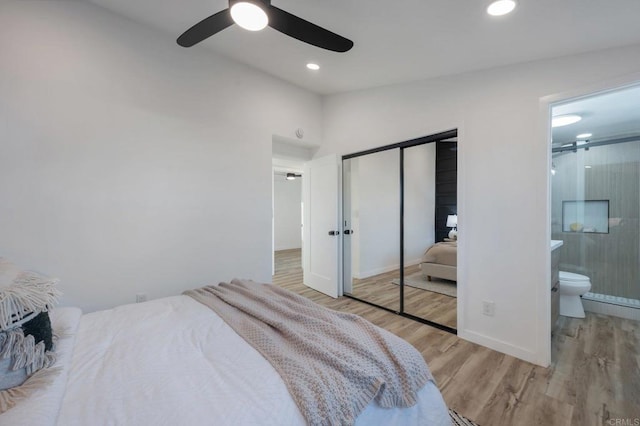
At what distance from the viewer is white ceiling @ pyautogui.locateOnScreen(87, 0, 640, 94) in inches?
63.9

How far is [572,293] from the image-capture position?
2.89m

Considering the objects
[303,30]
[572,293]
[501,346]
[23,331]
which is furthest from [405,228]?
[23,331]

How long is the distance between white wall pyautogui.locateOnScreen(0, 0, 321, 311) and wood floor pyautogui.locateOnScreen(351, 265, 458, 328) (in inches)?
66.1

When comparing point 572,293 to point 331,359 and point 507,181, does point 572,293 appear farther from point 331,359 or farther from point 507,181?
point 331,359

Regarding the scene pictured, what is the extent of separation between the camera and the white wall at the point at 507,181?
2051 mm

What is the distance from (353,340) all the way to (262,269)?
2150 mm

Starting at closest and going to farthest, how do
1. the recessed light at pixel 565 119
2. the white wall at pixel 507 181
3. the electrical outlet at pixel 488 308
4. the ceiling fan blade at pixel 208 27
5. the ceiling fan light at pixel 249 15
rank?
1. the ceiling fan light at pixel 249 15
2. the ceiling fan blade at pixel 208 27
3. the white wall at pixel 507 181
4. the electrical outlet at pixel 488 308
5. the recessed light at pixel 565 119

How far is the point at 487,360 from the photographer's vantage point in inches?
85.1

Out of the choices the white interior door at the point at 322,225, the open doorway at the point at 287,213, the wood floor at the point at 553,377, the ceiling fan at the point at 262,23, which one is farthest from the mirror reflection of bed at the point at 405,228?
the open doorway at the point at 287,213

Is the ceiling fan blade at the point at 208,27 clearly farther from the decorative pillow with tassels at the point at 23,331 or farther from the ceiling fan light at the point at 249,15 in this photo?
the decorative pillow with tassels at the point at 23,331

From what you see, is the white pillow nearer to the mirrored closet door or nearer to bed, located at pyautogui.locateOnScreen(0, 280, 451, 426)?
bed, located at pyautogui.locateOnScreen(0, 280, 451, 426)

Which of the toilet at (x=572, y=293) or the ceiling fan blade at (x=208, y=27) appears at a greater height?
the ceiling fan blade at (x=208, y=27)

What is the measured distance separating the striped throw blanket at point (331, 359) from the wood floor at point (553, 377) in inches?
37.0

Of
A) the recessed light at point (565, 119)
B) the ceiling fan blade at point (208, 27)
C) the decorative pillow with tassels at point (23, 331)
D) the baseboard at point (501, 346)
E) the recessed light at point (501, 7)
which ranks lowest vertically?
the baseboard at point (501, 346)
